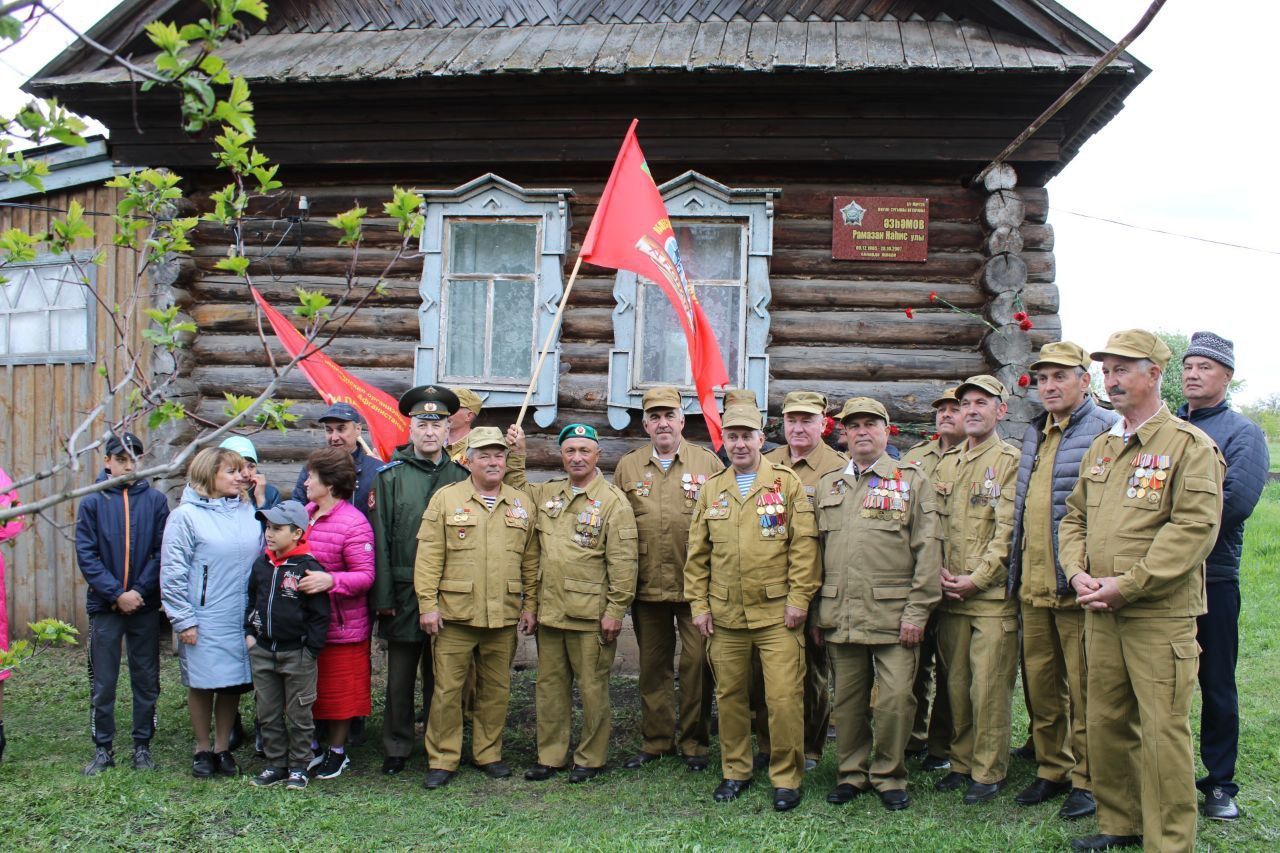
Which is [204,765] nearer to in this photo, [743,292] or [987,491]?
[987,491]

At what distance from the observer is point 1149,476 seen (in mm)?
4016

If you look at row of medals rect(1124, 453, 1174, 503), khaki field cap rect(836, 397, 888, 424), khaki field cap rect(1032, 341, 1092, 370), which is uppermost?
khaki field cap rect(1032, 341, 1092, 370)

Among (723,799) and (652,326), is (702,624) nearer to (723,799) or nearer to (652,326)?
(723,799)

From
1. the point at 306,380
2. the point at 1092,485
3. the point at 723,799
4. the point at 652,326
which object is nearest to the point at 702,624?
the point at 723,799

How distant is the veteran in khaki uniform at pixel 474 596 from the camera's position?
5355 millimetres

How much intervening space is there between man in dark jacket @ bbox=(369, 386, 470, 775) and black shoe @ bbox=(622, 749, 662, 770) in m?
1.21

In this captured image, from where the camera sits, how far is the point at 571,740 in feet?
19.8

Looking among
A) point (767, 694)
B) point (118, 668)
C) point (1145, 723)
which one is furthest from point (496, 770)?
point (1145, 723)

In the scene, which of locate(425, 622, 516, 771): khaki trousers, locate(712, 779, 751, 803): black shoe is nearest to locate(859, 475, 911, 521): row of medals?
locate(712, 779, 751, 803): black shoe

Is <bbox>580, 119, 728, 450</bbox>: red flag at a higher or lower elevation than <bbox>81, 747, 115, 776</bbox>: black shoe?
higher

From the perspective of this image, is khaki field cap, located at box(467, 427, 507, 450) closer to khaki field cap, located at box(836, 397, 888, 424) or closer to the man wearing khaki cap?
the man wearing khaki cap

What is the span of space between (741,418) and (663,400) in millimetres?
741

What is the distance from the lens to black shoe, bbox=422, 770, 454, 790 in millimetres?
5211

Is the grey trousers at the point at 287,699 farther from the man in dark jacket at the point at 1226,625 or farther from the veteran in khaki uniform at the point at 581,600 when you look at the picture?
the man in dark jacket at the point at 1226,625
